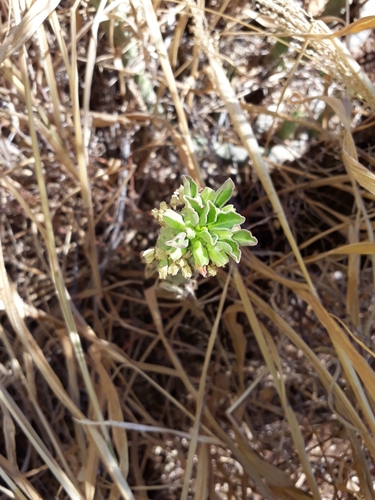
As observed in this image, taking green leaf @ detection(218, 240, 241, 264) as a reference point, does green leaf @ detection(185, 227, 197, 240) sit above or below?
above

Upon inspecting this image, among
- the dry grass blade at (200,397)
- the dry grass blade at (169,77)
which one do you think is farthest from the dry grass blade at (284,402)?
the dry grass blade at (169,77)

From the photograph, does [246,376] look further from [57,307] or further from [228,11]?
[228,11]

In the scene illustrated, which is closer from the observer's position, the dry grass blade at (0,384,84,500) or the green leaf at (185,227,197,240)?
the green leaf at (185,227,197,240)

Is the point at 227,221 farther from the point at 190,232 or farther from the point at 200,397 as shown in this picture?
the point at 200,397

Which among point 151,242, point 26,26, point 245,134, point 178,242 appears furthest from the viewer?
point 151,242

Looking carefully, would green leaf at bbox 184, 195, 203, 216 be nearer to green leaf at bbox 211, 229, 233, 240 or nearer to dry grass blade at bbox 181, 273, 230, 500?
green leaf at bbox 211, 229, 233, 240

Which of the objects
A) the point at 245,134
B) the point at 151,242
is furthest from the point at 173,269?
the point at 151,242

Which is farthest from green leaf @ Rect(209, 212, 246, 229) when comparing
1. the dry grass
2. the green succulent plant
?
the dry grass
